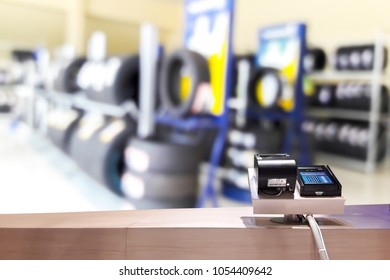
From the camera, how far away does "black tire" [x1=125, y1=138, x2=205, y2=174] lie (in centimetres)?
189

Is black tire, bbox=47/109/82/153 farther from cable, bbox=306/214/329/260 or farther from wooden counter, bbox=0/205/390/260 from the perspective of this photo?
cable, bbox=306/214/329/260

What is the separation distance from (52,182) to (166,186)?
1183 millimetres

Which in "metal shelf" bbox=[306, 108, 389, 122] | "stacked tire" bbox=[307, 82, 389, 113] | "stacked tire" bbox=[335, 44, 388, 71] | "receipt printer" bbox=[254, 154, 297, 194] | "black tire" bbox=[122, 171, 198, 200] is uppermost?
"stacked tire" bbox=[335, 44, 388, 71]

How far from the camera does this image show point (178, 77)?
221cm

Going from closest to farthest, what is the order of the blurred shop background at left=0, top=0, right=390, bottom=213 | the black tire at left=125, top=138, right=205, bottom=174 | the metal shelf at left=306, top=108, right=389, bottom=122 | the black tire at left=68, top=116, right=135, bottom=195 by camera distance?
the black tire at left=125, top=138, right=205, bottom=174 < the blurred shop background at left=0, top=0, right=390, bottom=213 < the black tire at left=68, top=116, right=135, bottom=195 < the metal shelf at left=306, top=108, right=389, bottom=122

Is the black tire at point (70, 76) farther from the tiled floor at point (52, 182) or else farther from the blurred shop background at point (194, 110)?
the tiled floor at point (52, 182)

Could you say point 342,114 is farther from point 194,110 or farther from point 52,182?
point 52,182

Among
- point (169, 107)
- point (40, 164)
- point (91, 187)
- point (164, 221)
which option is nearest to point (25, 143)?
point (40, 164)

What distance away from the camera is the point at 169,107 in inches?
85.0

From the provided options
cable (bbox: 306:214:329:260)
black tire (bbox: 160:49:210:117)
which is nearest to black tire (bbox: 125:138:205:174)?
black tire (bbox: 160:49:210:117)

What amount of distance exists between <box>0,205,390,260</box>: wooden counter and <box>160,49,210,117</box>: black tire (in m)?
1.37

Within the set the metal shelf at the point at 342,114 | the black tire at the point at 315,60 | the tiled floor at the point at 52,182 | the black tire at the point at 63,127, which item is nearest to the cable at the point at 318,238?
the tiled floor at the point at 52,182

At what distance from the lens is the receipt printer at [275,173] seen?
59cm
